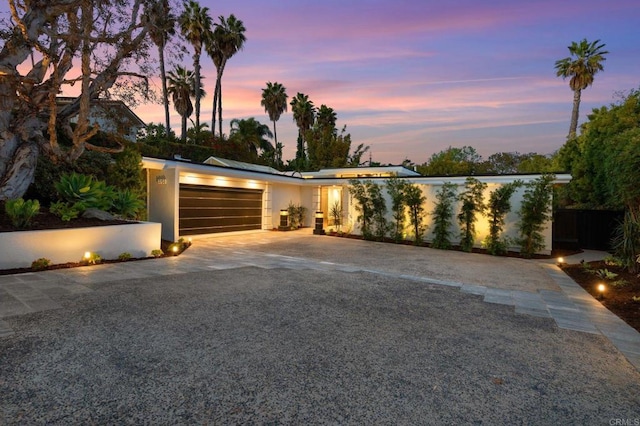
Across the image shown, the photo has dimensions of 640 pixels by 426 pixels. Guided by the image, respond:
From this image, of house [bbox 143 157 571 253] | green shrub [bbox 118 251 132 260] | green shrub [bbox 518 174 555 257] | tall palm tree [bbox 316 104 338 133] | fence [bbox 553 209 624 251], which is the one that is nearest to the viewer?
green shrub [bbox 118 251 132 260]

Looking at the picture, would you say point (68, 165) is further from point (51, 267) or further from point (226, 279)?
point (226, 279)

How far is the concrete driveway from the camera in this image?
6.59 ft

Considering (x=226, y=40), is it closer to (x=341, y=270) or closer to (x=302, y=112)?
(x=302, y=112)

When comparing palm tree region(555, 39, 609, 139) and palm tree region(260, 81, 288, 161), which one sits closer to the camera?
palm tree region(555, 39, 609, 139)

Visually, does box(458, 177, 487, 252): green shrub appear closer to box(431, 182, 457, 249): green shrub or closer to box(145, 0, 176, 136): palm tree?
box(431, 182, 457, 249): green shrub

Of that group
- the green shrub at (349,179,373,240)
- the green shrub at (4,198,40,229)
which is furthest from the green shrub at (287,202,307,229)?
the green shrub at (4,198,40,229)

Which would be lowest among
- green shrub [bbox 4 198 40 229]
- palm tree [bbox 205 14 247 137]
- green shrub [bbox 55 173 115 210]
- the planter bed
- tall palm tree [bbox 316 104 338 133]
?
the planter bed

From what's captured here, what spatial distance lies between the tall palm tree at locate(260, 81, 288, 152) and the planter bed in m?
27.6

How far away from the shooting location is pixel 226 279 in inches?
220

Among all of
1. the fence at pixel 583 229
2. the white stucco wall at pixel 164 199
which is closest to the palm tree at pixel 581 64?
the fence at pixel 583 229

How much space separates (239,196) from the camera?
13.2 metres

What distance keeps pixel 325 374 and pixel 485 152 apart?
4335cm

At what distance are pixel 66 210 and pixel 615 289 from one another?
1089cm

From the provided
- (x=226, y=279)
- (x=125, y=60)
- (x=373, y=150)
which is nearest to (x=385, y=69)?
(x=125, y=60)
